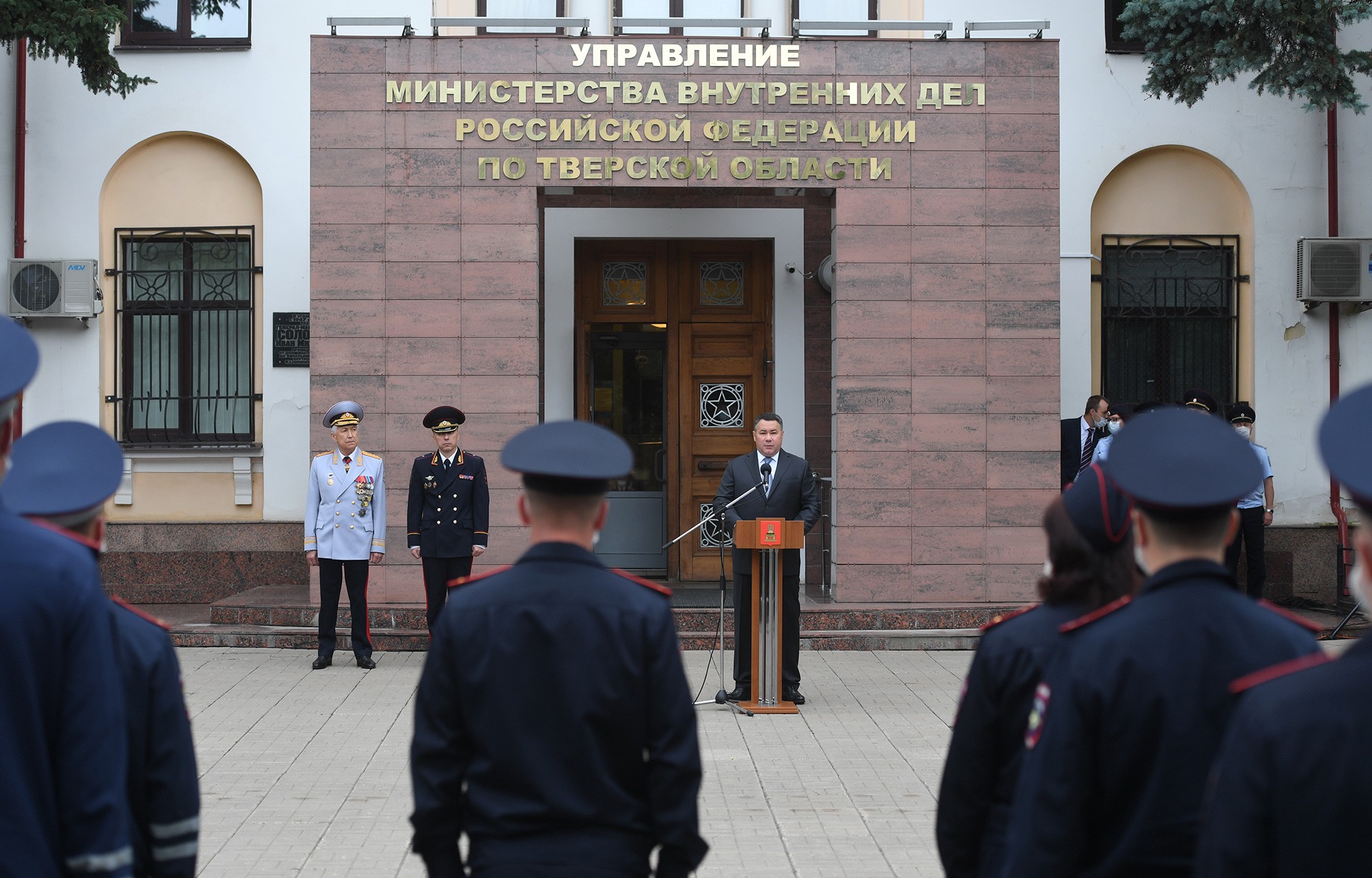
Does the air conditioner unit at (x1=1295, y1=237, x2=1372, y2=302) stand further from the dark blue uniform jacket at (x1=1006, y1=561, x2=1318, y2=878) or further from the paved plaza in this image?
the dark blue uniform jacket at (x1=1006, y1=561, x2=1318, y2=878)

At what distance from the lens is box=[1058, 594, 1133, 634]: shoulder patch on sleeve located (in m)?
2.72

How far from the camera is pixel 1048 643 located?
2.99 metres

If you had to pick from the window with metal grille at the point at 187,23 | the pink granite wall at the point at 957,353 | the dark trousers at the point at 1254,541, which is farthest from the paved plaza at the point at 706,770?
the window with metal grille at the point at 187,23

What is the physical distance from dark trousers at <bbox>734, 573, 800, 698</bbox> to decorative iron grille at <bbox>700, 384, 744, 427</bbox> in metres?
5.25

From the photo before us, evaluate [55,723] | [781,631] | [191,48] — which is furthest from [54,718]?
[191,48]

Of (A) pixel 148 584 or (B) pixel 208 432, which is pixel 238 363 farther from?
(A) pixel 148 584

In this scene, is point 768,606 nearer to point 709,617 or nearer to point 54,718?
point 709,617

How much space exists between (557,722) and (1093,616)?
47.0 inches

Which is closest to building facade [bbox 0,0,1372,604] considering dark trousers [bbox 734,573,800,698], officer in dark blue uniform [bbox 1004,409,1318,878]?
dark trousers [bbox 734,573,800,698]

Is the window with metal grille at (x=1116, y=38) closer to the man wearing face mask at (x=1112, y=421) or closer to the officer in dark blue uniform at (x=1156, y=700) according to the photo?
the man wearing face mask at (x=1112, y=421)

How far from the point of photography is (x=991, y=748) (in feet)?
9.89

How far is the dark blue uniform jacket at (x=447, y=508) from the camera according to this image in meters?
10.2

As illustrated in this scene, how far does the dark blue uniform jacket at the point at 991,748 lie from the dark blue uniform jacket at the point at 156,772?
1.73 meters

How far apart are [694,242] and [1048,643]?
11766 mm
